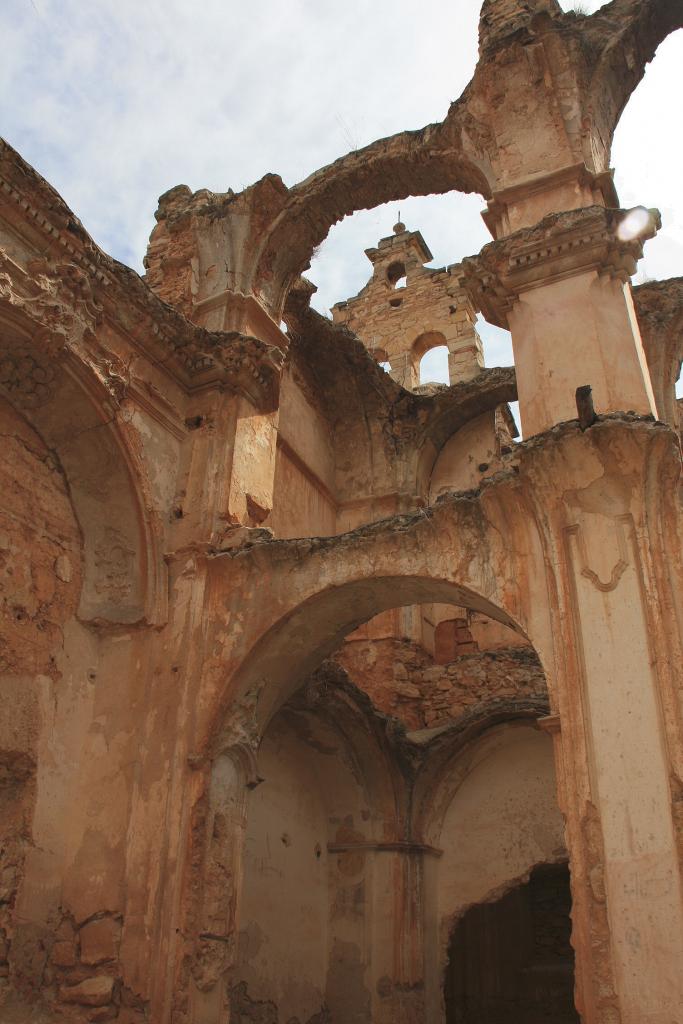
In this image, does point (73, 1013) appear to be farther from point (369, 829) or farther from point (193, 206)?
point (193, 206)

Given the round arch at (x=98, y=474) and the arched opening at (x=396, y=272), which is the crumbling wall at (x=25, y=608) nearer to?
the round arch at (x=98, y=474)

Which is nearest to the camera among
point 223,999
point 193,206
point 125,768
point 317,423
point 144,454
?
point 223,999

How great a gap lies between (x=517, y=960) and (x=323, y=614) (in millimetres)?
8602

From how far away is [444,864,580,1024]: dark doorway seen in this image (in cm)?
1145

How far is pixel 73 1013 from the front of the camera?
5.45 meters

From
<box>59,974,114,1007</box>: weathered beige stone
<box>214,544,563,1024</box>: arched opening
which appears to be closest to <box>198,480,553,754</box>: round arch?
<box>214,544,563,1024</box>: arched opening

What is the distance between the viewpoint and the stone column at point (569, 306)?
6113 millimetres

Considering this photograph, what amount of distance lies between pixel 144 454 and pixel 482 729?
14.6 feet

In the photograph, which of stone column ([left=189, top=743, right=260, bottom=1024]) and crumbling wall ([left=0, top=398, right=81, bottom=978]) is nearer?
stone column ([left=189, top=743, right=260, bottom=1024])

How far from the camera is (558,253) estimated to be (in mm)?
6613

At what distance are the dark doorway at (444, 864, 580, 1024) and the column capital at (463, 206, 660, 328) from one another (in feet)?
23.7

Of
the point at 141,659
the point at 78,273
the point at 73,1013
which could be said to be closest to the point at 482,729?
the point at 141,659

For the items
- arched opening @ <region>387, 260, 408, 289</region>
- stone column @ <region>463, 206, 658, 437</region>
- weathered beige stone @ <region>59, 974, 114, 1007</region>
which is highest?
arched opening @ <region>387, 260, 408, 289</region>

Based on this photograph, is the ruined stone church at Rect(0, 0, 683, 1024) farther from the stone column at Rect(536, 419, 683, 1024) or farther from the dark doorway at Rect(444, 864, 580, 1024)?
the dark doorway at Rect(444, 864, 580, 1024)
